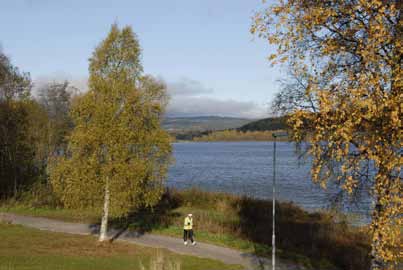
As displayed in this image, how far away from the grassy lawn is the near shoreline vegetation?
3923 mm

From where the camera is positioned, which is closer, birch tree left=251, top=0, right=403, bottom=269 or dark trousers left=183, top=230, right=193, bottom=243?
birch tree left=251, top=0, right=403, bottom=269

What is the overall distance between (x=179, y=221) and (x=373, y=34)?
23.4 m

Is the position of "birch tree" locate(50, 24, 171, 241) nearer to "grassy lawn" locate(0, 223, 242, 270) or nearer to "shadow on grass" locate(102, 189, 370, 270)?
"grassy lawn" locate(0, 223, 242, 270)

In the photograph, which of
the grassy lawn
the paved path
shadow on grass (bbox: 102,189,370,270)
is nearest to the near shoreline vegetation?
shadow on grass (bbox: 102,189,370,270)

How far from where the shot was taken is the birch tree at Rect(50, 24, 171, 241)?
20766 millimetres

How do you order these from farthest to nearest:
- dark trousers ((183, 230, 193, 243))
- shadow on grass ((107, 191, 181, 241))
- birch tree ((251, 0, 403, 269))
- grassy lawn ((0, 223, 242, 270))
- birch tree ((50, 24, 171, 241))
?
shadow on grass ((107, 191, 181, 241)) < dark trousers ((183, 230, 193, 243)) < birch tree ((50, 24, 171, 241)) < grassy lawn ((0, 223, 242, 270)) < birch tree ((251, 0, 403, 269))

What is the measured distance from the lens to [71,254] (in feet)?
65.9

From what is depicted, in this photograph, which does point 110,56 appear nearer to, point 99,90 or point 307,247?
point 99,90

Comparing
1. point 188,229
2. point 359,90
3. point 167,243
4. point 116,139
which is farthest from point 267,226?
point 359,90

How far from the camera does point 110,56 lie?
22000 millimetres

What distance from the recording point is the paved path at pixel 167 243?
20.2m

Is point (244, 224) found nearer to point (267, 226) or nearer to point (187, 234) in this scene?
point (267, 226)

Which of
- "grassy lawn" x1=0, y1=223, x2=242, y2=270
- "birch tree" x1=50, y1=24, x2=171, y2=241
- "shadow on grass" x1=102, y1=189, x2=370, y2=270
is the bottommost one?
"shadow on grass" x1=102, y1=189, x2=370, y2=270

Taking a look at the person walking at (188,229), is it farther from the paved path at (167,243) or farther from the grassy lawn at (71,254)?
the grassy lawn at (71,254)
